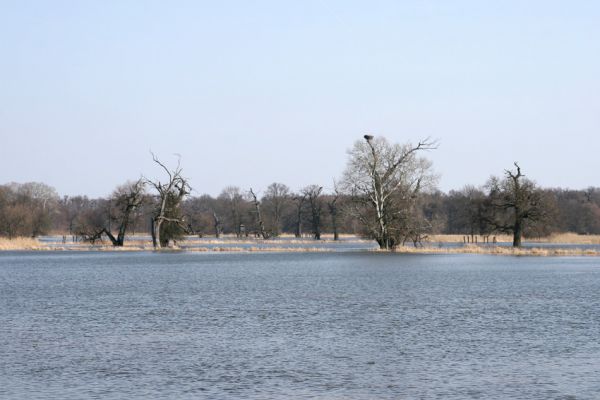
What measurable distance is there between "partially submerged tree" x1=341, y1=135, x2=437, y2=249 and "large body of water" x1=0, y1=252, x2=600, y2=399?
86.5 feet

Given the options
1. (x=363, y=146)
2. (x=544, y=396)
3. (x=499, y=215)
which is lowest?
(x=544, y=396)

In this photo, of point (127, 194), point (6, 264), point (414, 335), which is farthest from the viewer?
point (127, 194)

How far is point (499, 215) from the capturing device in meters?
91.5

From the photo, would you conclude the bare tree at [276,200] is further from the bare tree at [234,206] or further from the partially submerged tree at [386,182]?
the partially submerged tree at [386,182]

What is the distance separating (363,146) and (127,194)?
91.5 feet

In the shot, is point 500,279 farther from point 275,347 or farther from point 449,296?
point 275,347

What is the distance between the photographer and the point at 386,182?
73.5m

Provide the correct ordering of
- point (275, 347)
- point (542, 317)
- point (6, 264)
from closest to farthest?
point (275, 347) < point (542, 317) < point (6, 264)

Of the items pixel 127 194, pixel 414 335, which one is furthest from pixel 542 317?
pixel 127 194

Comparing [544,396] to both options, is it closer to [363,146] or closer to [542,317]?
[542,317]

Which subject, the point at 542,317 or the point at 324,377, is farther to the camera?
the point at 542,317

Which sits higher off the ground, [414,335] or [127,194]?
[127,194]

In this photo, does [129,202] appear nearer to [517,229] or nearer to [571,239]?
[517,229]

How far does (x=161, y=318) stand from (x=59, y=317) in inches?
146
